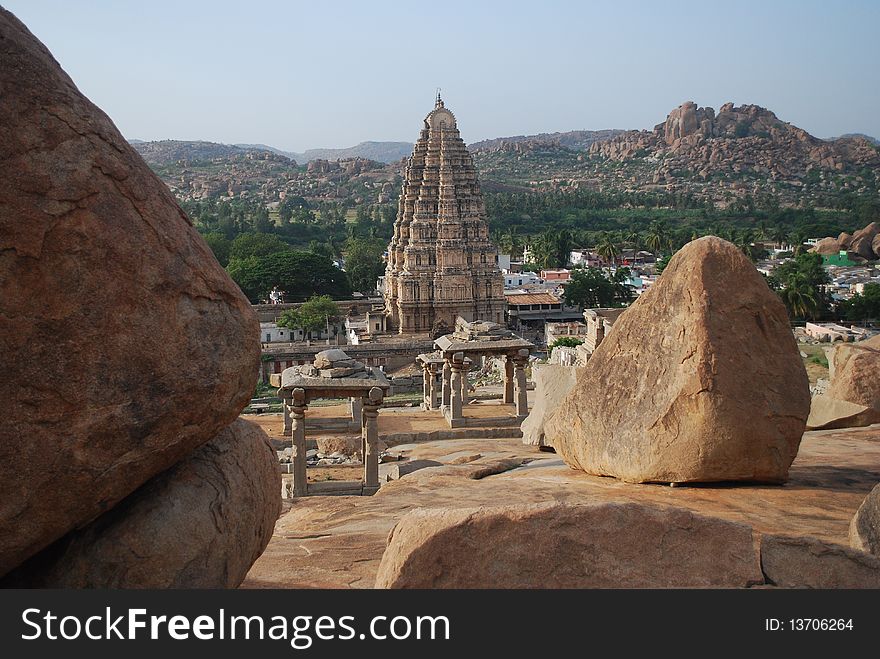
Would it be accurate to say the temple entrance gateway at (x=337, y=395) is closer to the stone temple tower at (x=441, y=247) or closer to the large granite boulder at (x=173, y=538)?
the large granite boulder at (x=173, y=538)

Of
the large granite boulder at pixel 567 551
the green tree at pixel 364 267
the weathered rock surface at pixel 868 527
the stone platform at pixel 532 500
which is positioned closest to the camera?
the large granite boulder at pixel 567 551

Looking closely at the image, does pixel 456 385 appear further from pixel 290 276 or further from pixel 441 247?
pixel 290 276

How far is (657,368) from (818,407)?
5259 mm

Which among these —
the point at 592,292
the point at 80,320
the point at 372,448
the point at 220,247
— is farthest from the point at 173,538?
the point at 220,247

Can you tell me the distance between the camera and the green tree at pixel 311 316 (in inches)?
1924

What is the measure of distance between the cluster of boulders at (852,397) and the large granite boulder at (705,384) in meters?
4.22

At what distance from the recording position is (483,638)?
12.8ft

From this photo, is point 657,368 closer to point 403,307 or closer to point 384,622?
point 384,622

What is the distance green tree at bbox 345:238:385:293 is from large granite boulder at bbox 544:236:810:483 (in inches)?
2272

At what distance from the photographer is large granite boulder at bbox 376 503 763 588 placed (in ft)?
15.2

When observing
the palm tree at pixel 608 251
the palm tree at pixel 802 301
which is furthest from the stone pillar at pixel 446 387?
the palm tree at pixel 608 251

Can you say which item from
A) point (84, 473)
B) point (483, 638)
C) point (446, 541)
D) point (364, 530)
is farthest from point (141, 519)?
point (364, 530)

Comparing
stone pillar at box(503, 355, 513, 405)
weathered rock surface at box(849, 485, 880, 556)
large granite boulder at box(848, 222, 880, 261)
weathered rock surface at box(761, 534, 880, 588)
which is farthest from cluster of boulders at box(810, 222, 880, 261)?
weathered rock surface at box(761, 534, 880, 588)

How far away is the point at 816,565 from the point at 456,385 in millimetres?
18081
